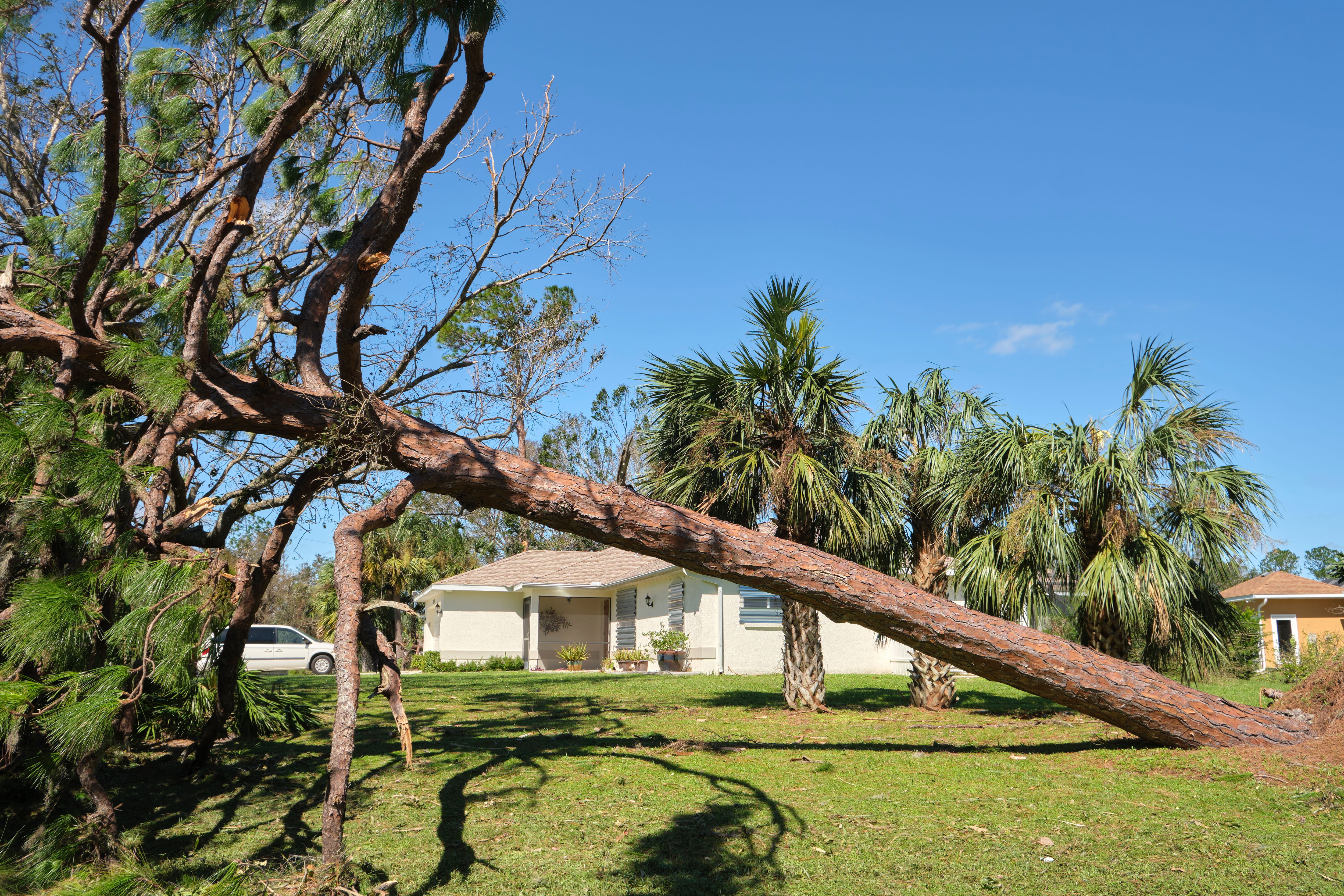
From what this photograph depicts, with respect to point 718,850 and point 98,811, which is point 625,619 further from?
point 98,811

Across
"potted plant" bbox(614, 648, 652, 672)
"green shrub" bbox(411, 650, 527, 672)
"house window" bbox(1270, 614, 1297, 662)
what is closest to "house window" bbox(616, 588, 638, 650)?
"potted plant" bbox(614, 648, 652, 672)

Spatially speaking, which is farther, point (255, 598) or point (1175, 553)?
point (1175, 553)

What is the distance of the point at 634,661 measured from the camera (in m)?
22.6

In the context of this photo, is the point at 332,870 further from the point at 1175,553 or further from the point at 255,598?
the point at 1175,553

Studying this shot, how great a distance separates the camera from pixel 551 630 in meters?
27.3

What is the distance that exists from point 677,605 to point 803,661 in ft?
35.5

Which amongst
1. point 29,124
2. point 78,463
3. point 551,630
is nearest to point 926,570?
point 78,463

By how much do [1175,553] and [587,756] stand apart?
6.55 meters

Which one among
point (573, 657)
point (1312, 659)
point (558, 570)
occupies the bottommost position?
point (573, 657)

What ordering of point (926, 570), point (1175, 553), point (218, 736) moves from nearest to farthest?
point (218, 736), point (1175, 553), point (926, 570)

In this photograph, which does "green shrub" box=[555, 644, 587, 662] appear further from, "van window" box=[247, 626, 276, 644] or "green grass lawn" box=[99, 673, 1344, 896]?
"green grass lawn" box=[99, 673, 1344, 896]

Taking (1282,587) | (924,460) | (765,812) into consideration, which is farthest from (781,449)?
(1282,587)

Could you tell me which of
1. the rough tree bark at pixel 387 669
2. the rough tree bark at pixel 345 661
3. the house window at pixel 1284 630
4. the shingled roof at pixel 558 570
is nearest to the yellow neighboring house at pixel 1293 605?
the house window at pixel 1284 630

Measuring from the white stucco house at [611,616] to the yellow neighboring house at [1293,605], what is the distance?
11.6 m
